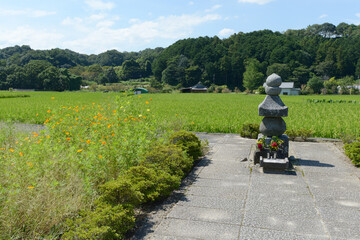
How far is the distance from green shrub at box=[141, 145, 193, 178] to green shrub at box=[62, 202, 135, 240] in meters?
1.66

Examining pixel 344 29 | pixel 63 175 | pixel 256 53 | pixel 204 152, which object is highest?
pixel 344 29

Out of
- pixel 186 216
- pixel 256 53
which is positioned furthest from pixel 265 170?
pixel 256 53

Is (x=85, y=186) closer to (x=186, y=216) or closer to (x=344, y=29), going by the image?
(x=186, y=216)

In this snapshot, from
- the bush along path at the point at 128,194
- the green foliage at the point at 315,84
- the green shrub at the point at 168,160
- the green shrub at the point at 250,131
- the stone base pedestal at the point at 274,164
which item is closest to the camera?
the bush along path at the point at 128,194

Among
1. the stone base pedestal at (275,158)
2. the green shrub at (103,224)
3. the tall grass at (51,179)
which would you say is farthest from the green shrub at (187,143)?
the green shrub at (103,224)

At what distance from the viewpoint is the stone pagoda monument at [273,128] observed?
6547 mm

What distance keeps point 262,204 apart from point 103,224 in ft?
8.55

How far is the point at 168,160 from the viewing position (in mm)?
5410

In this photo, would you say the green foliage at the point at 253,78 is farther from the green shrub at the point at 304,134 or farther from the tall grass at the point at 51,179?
the tall grass at the point at 51,179

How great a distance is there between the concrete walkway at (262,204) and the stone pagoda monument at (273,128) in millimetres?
453

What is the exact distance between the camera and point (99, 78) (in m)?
103

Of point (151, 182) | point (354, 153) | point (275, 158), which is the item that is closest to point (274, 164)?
point (275, 158)

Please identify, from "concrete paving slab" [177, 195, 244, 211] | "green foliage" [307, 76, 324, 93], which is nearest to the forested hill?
"green foliage" [307, 76, 324, 93]

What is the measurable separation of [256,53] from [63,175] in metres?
103
